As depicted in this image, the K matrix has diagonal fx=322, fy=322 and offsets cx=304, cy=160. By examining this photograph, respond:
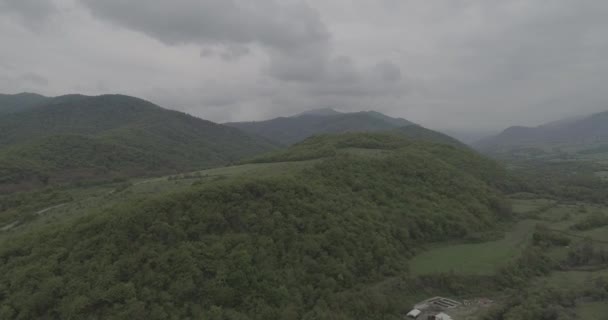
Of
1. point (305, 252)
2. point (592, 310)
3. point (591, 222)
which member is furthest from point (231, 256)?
point (591, 222)

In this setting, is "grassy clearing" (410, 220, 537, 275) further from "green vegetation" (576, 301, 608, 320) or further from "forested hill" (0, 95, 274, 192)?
"forested hill" (0, 95, 274, 192)

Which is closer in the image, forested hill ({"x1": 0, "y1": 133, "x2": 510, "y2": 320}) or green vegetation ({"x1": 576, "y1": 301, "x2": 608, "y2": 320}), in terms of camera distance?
forested hill ({"x1": 0, "y1": 133, "x2": 510, "y2": 320})

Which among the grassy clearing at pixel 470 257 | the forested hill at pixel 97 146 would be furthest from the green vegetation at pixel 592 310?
the forested hill at pixel 97 146

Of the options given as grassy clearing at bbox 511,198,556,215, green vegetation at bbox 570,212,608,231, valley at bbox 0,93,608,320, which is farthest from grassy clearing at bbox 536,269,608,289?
grassy clearing at bbox 511,198,556,215

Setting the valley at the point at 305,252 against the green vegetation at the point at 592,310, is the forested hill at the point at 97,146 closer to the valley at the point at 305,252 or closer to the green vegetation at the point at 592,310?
the valley at the point at 305,252

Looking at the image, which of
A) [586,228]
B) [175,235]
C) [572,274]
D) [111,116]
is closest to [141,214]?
[175,235]

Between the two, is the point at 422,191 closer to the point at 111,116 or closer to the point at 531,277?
the point at 531,277
